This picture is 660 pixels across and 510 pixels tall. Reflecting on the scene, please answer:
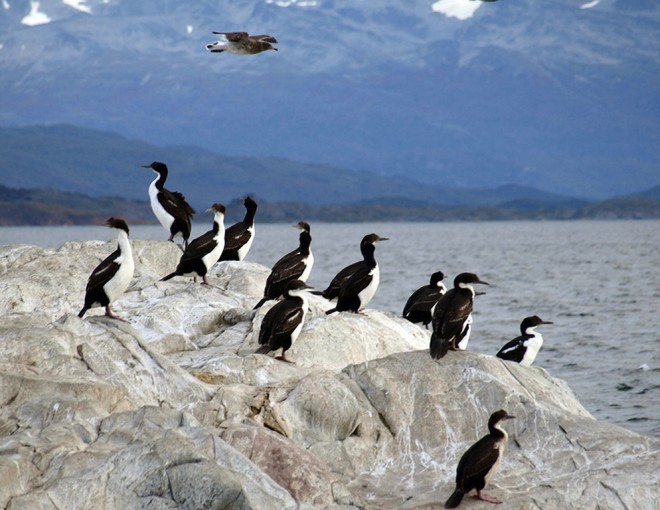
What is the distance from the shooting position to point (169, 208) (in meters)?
20.6

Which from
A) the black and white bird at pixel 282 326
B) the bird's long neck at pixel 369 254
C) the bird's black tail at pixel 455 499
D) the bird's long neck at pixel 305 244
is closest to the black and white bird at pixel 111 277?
the black and white bird at pixel 282 326

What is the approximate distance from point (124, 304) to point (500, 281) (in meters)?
52.0

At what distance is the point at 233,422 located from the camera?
12.5m

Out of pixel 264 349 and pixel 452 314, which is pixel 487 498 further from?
pixel 264 349

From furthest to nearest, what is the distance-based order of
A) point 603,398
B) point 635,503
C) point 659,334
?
point 659,334, point 603,398, point 635,503

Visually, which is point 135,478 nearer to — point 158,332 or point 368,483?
point 368,483

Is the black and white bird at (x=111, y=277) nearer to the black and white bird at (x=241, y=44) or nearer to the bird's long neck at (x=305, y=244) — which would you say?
the black and white bird at (x=241, y=44)

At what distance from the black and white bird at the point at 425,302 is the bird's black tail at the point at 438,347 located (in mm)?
4025

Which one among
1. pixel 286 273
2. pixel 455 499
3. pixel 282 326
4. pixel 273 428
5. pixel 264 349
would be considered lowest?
pixel 455 499

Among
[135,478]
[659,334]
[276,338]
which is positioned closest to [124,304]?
[276,338]

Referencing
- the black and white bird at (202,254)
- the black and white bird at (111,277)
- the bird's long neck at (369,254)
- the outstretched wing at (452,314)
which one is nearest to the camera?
the outstretched wing at (452,314)

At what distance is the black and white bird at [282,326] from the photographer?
48.9ft

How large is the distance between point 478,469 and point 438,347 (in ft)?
8.60

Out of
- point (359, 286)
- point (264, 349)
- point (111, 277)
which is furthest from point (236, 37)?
point (264, 349)
